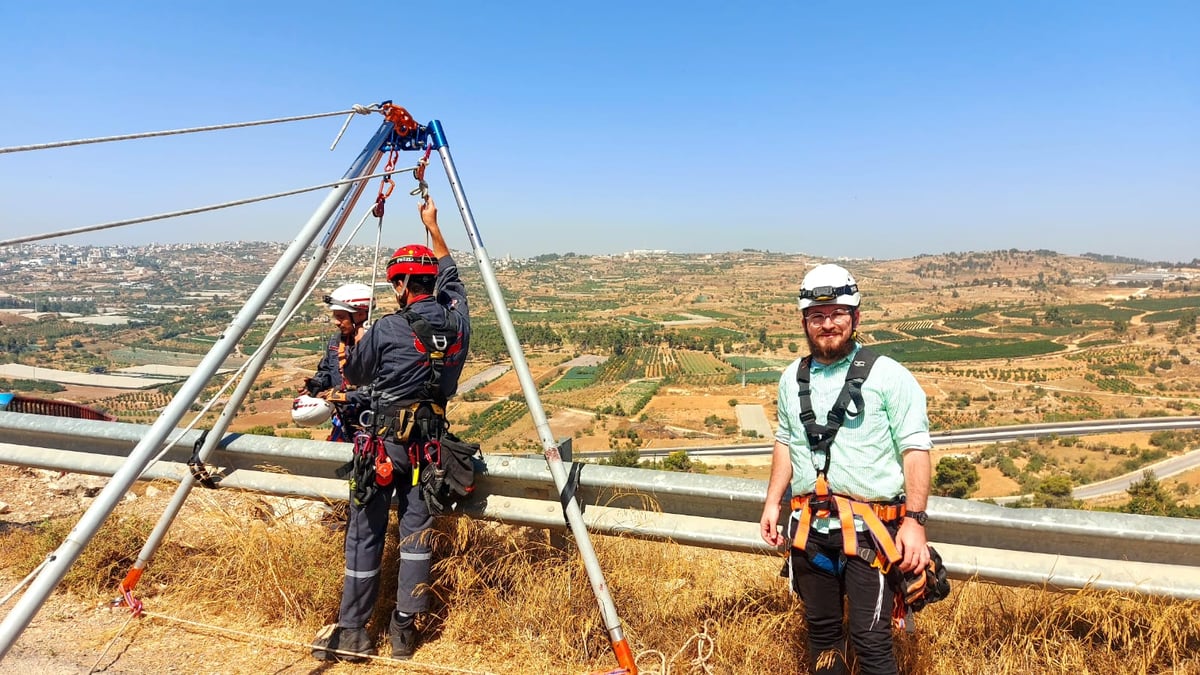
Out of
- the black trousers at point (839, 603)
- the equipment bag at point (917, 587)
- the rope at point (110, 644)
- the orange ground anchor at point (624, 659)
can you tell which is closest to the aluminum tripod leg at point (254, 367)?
the rope at point (110, 644)

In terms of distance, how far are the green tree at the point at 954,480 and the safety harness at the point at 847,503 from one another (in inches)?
2170

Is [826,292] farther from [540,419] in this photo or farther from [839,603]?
[540,419]

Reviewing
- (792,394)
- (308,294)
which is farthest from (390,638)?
(792,394)

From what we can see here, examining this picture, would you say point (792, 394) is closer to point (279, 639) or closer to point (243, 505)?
point (279, 639)

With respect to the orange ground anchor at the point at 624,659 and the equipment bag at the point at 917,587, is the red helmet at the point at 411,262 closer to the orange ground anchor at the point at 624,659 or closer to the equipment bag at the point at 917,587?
the orange ground anchor at the point at 624,659

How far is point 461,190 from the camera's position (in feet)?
11.4

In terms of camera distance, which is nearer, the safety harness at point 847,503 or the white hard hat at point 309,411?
the safety harness at point 847,503

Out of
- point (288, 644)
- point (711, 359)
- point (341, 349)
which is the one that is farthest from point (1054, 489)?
point (711, 359)

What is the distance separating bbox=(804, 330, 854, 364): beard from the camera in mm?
2684

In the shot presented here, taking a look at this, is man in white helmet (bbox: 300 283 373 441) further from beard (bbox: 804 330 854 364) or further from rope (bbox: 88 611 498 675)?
beard (bbox: 804 330 854 364)

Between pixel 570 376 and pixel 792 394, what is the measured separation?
108 m

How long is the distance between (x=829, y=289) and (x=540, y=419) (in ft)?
5.02

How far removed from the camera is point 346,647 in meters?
3.18

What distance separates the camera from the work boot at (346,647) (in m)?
3.18
